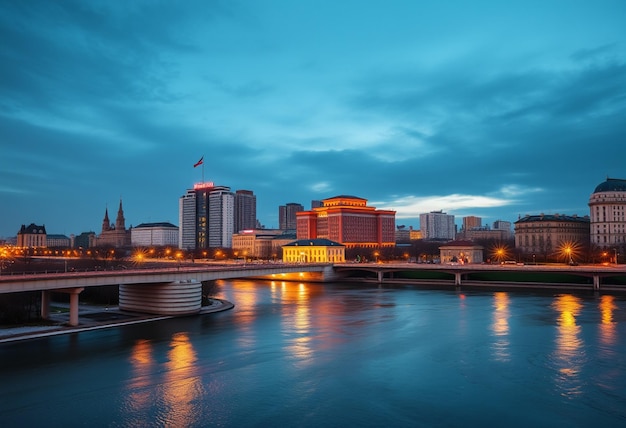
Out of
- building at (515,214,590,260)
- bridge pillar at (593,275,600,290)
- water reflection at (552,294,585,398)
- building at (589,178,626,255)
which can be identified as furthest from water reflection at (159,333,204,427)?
building at (515,214,590,260)

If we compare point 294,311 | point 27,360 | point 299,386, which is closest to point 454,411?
point 299,386

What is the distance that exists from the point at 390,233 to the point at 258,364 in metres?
161

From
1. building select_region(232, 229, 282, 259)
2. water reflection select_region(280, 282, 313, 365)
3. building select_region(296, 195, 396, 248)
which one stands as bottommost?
water reflection select_region(280, 282, 313, 365)

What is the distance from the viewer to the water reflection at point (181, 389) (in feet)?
70.6

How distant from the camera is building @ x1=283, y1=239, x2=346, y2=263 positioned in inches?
4717

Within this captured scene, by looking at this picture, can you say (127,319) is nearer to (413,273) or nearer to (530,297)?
(530,297)

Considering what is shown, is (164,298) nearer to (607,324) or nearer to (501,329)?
(501,329)

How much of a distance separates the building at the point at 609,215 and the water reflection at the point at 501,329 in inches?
3545

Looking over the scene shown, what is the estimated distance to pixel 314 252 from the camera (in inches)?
4751

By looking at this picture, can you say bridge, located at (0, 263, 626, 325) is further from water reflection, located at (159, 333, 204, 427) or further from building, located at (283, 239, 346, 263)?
building, located at (283, 239, 346, 263)

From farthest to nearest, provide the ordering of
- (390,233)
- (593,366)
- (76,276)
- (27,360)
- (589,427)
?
1. (390,233)
2. (76,276)
3. (27,360)
4. (593,366)
5. (589,427)

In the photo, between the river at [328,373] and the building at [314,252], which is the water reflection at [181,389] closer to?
the river at [328,373]

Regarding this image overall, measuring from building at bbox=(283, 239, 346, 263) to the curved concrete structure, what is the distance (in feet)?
223

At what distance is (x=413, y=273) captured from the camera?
101 meters
